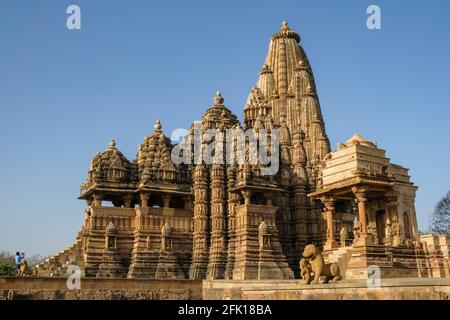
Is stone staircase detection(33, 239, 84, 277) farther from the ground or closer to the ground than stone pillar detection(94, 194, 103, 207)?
closer to the ground

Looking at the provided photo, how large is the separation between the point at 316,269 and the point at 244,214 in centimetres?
1995

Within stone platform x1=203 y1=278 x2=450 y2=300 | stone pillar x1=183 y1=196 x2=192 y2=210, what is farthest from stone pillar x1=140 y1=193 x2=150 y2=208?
stone platform x1=203 y1=278 x2=450 y2=300

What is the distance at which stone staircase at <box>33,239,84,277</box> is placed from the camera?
3703 centimetres

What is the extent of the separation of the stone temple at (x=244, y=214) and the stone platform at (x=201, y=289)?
6.75 metres

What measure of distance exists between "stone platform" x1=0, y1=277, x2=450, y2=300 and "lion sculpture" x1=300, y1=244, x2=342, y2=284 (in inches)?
24.2

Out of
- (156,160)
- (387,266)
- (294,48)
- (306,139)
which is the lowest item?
(387,266)

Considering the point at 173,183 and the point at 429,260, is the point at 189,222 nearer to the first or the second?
the point at 173,183

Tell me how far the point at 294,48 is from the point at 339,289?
46.8 m

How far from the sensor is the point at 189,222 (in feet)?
142

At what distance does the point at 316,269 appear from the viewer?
2077 centimetres

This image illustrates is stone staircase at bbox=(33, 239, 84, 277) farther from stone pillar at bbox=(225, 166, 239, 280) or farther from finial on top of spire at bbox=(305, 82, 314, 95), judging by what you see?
finial on top of spire at bbox=(305, 82, 314, 95)

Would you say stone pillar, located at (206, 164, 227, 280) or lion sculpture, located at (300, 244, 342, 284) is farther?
stone pillar, located at (206, 164, 227, 280)

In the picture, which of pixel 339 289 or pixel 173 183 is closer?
pixel 339 289
